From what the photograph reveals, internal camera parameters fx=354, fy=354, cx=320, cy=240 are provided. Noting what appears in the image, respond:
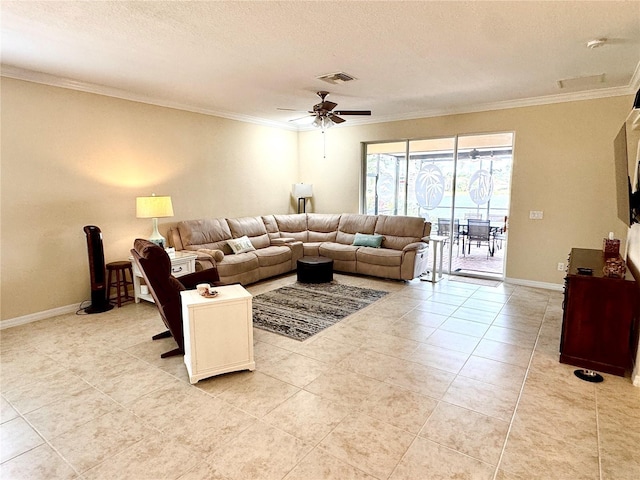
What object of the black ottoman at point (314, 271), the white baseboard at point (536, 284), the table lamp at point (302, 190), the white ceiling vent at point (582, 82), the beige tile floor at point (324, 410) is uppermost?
the white ceiling vent at point (582, 82)

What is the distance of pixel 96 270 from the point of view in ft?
14.0

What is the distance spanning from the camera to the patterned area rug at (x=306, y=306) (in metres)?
3.85

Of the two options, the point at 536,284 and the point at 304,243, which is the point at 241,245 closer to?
the point at 304,243

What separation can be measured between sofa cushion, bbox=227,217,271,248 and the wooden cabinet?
4.56m

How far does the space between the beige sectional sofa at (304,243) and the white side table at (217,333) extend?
7.03 feet

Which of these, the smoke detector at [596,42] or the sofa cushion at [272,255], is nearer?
the smoke detector at [596,42]

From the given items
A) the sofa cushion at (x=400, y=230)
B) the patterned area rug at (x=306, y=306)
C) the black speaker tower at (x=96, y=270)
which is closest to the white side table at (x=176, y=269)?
the black speaker tower at (x=96, y=270)

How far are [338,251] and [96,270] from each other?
3.56m

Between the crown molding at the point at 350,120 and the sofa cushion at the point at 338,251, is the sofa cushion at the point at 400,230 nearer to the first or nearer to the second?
the sofa cushion at the point at 338,251

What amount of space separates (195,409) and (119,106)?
13.4 ft

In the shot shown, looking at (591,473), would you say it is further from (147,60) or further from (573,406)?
(147,60)

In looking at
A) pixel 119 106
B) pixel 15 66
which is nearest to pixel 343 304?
pixel 119 106

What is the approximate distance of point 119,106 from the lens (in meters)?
4.65

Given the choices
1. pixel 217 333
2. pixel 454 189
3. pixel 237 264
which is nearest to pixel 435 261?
pixel 454 189
